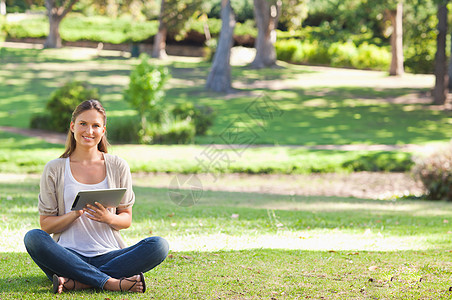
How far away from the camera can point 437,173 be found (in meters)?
12.5

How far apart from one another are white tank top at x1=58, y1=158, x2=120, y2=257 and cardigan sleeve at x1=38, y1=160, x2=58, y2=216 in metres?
0.07

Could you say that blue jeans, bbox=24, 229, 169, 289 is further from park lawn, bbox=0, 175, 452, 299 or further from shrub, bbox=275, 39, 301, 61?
shrub, bbox=275, 39, 301, 61

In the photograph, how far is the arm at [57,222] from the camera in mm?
4156

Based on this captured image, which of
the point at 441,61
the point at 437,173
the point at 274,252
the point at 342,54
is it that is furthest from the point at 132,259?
the point at 342,54

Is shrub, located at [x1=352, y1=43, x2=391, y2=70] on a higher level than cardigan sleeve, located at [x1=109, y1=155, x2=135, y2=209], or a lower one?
lower

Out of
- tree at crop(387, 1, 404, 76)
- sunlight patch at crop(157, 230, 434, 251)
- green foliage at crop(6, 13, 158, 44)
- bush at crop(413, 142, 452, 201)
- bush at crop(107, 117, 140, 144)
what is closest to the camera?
sunlight patch at crop(157, 230, 434, 251)

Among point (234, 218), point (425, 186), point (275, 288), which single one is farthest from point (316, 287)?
point (425, 186)

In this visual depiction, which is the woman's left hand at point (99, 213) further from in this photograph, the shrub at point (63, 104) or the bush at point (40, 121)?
the bush at point (40, 121)

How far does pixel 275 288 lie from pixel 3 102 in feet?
74.9

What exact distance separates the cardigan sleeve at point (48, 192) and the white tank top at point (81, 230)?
0.24ft

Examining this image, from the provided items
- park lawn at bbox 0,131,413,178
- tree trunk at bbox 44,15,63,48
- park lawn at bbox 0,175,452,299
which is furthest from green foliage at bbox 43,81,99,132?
tree trunk at bbox 44,15,63,48

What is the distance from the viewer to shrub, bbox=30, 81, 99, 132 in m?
19.3

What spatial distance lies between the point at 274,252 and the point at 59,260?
88.3 inches

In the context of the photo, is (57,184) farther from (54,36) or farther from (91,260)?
(54,36)
